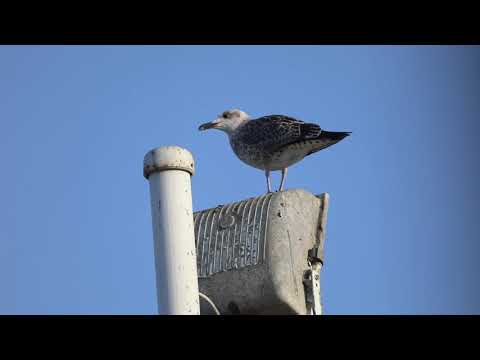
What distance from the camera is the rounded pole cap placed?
546 cm

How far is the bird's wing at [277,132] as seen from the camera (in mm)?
11031

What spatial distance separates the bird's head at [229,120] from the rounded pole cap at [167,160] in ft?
21.6

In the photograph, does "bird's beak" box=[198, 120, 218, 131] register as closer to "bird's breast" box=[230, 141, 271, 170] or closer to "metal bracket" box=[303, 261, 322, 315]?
"bird's breast" box=[230, 141, 271, 170]

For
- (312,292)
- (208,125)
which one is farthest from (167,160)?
(208,125)

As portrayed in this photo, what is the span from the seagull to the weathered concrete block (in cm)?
221

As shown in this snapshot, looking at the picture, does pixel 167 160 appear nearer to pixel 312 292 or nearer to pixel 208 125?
pixel 312 292

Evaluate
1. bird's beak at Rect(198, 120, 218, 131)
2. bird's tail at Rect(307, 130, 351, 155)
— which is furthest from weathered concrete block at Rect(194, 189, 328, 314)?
bird's beak at Rect(198, 120, 218, 131)

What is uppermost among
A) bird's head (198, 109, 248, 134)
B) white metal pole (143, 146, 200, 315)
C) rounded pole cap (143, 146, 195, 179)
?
bird's head (198, 109, 248, 134)

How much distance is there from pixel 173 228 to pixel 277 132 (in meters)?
6.00

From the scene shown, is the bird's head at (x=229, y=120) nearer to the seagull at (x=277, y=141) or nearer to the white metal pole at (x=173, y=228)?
the seagull at (x=277, y=141)

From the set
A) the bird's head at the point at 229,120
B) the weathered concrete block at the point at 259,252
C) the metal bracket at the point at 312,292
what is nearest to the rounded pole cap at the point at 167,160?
the weathered concrete block at the point at 259,252
